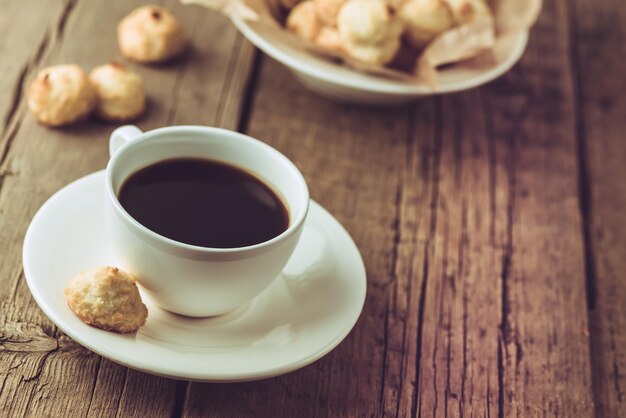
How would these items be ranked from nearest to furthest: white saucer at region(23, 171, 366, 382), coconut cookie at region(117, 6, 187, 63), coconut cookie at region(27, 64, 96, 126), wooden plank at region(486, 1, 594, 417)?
white saucer at region(23, 171, 366, 382) < wooden plank at region(486, 1, 594, 417) < coconut cookie at region(27, 64, 96, 126) < coconut cookie at region(117, 6, 187, 63)

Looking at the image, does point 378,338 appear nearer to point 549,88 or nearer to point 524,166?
point 524,166

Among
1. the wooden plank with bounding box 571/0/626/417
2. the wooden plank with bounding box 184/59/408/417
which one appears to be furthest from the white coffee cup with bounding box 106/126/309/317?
the wooden plank with bounding box 571/0/626/417

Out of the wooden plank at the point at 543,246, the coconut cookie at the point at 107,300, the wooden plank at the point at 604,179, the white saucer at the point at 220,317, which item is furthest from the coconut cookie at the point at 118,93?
the wooden plank at the point at 604,179

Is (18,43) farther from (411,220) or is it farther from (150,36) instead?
(411,220)

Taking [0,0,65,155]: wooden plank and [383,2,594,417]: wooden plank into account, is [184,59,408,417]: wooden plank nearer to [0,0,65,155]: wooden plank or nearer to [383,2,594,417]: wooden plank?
[383,2,594,417]: wooden plank

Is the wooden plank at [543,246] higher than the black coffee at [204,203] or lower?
lower

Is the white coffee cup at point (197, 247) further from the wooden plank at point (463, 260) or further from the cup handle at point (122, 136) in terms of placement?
the wooden plank at point (463, 260)
